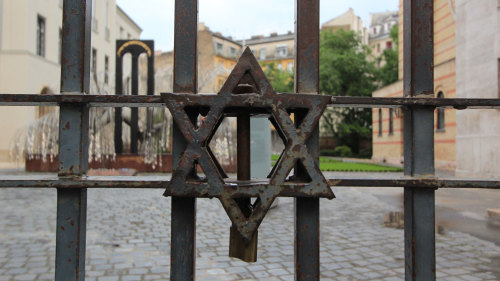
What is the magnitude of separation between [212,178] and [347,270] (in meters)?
2.97

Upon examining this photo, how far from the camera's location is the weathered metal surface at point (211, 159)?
125 centimetres

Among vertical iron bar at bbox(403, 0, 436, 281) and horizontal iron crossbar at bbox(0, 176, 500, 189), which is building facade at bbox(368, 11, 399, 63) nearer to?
vertical iron bar at bbox(403, 0, 436, 281)

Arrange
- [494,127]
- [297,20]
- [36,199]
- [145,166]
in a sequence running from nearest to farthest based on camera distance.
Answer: [297,20]
[36,199]
[494,127]
[145,166]

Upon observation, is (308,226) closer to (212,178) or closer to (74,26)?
(212,178)

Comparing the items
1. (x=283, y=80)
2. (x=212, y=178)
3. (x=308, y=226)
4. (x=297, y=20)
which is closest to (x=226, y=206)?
(x=212, y=178)

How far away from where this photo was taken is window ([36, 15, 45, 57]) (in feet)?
66.0

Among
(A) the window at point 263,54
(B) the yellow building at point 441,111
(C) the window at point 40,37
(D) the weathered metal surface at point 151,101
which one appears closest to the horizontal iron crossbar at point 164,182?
(D) the weathered metal surface at point 151,101

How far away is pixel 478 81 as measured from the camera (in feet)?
31.1

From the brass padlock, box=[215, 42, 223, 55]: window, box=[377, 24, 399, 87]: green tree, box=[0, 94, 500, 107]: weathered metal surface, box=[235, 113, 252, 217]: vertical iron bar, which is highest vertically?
box=[215, 42, 223, 55]: window

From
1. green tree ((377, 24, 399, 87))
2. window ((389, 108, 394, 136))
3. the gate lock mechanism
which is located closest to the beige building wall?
the gate lock mechanism

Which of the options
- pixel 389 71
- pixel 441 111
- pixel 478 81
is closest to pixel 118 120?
pixel 478 81

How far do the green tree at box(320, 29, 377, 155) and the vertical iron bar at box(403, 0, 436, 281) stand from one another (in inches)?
1335

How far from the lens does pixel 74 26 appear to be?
4.43 feet

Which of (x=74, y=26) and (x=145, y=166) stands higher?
(x=74, y=26)
